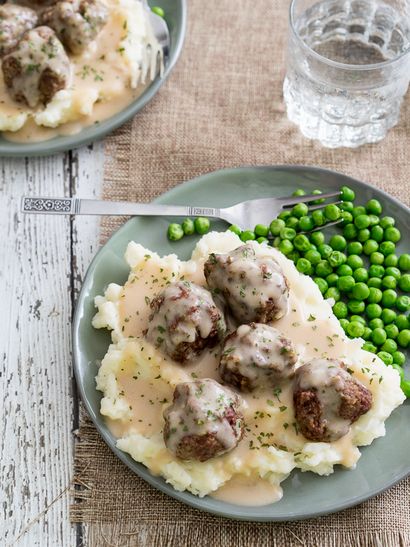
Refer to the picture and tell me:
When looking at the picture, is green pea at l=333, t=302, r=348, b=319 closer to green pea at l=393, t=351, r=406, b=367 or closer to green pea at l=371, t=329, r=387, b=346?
green pea at l=371, t=329, r=387, b=346

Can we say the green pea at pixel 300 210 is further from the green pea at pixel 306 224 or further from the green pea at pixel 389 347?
the green pea at pixel 389 347

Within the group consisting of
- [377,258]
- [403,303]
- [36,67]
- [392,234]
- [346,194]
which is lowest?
[403,303]

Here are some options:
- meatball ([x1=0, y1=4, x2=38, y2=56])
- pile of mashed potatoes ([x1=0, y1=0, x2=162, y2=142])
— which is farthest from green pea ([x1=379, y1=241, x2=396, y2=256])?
meatball ([x1=0, y1=4, x2=38, y2=56])

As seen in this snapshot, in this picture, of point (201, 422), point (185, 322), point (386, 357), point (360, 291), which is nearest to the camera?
point (201, 422)

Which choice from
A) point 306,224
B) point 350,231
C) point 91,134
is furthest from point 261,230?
point 91,134

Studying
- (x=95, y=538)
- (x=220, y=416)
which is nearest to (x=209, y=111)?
(x=220, y=416)

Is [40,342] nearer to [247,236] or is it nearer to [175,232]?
[175,232]

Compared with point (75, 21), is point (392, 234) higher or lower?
lower
